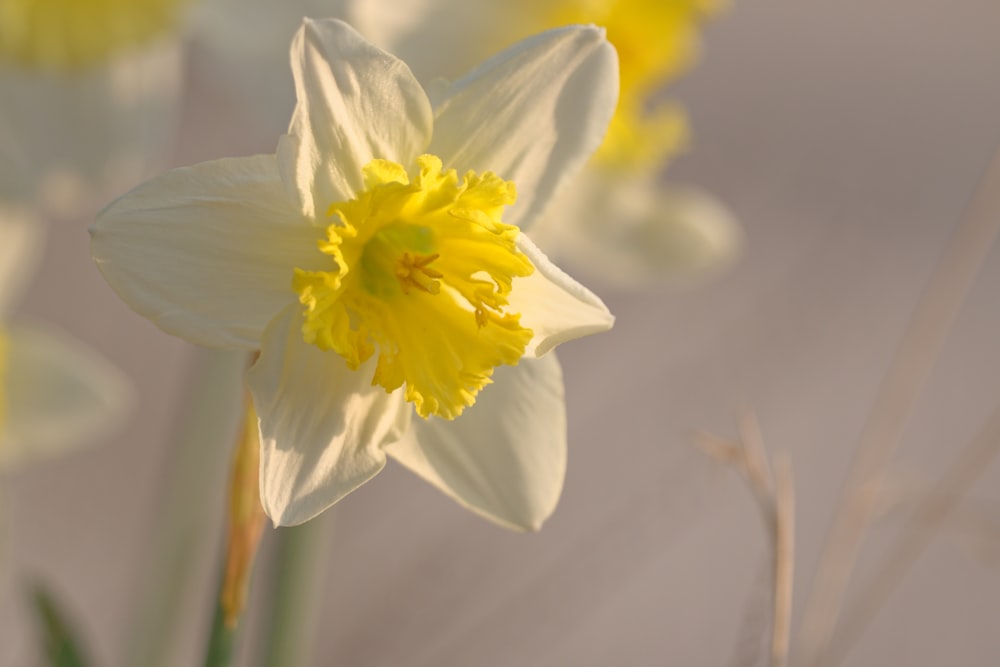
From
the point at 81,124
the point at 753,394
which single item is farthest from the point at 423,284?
the point at 753,394

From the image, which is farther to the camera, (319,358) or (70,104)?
(70,104)

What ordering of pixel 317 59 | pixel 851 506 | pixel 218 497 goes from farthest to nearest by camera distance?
pixel 218 497 < pixel 851 506 < pixel 317 59

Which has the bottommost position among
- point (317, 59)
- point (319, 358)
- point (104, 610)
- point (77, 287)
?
point (104, 610)

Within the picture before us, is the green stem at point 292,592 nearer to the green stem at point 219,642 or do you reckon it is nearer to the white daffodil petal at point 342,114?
the green stem at point 219,642

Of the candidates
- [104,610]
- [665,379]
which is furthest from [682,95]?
[104,610]

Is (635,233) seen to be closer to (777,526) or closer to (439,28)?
(439,28)

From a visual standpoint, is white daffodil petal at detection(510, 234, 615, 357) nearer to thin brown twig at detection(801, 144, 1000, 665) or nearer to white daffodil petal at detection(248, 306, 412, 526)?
white daffodil petal at detection(248, 306, 412, 526)

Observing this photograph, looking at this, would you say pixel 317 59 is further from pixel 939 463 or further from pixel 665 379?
pixel 939 463

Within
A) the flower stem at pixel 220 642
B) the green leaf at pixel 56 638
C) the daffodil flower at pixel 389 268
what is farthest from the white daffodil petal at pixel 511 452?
the green leaf at pixel 56 638
